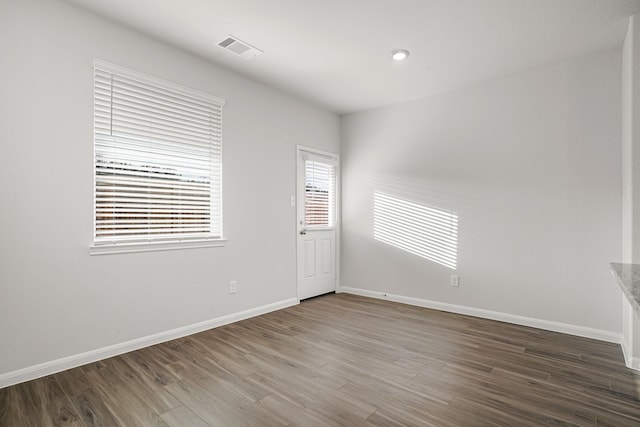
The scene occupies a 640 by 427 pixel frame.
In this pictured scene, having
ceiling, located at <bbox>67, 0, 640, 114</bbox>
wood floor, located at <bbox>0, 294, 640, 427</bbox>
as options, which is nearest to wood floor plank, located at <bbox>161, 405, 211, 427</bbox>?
wood floor, located at <bbox>0, 294, 640, 427</bbox>

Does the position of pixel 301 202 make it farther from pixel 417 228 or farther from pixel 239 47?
pixel 239 47

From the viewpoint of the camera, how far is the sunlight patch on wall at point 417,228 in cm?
424

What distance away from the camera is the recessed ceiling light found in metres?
3.27

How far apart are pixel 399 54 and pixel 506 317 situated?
3070 millimetres

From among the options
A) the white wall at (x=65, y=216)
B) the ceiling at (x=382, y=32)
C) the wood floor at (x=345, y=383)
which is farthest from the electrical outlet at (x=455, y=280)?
the white wall at (x=65, y=216)

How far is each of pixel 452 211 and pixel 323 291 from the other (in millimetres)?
2160

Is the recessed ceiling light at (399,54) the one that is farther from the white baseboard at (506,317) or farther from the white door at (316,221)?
the white baseboard at (506,317)

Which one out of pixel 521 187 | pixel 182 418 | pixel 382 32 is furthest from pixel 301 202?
pixel 182 418

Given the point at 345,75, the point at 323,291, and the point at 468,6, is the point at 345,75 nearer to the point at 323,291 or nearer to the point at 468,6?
the point at 468,6

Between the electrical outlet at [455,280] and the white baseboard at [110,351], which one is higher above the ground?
the electrical outlet at [455,280]

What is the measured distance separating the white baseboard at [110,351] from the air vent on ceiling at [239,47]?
8.86ft

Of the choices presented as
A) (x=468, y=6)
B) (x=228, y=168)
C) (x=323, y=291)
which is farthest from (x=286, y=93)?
(x=323, y=291)

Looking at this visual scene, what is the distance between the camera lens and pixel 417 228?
177 inches

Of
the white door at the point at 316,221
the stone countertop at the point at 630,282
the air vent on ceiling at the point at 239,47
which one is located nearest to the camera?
the stone countertop at the point at 630,282
